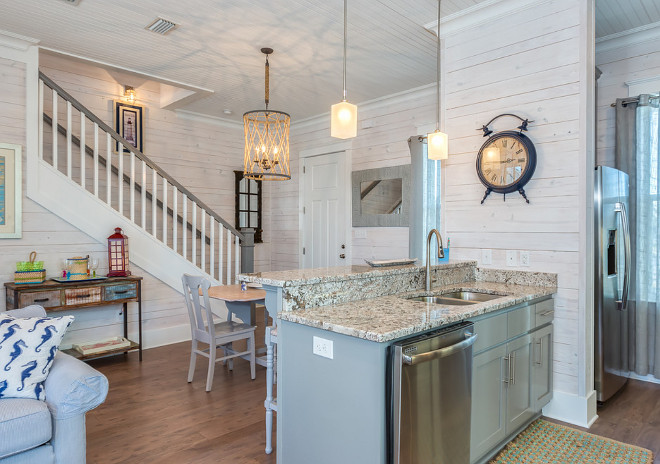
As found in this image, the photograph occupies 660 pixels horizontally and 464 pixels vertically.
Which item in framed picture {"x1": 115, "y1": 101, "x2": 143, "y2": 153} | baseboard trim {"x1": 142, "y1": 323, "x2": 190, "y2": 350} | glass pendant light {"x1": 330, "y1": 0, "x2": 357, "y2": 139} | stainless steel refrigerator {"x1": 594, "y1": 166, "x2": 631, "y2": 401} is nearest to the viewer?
glass pendant light {"x1": 330, "y1": 0, "x2": 357, "y2": 139}

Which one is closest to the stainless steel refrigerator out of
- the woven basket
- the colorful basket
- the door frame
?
the door frame

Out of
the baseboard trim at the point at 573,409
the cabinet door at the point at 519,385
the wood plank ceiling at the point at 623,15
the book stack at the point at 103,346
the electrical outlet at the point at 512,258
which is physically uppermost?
Result: the wood plank ceiling at the point at 623,15

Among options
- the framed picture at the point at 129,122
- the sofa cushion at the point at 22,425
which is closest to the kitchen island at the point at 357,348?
the sofa cushion at the point at 22,425

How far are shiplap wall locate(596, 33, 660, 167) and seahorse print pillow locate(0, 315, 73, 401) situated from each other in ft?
14.2

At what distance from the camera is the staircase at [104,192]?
407 centimetres

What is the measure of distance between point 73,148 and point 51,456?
3962mm

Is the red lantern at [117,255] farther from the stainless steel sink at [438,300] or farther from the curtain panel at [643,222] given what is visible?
the curtain panel at [643,222]

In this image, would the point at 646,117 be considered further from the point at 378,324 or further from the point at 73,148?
the point at 73,148

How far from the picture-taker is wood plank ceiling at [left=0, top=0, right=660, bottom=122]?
326 centimetres

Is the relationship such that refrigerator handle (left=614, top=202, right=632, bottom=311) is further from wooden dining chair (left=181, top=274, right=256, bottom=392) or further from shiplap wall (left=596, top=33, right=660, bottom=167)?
wooden dining chair (left=181, top=274, right=256, bottom=392)

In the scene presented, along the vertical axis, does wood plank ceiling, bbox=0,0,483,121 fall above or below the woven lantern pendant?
above

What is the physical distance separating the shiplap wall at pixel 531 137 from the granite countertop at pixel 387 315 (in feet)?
1.68

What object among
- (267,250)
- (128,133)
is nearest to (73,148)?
(128,133)

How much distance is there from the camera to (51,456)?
6.36ft
